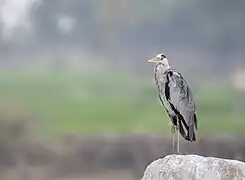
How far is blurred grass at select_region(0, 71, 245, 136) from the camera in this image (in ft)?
13.6

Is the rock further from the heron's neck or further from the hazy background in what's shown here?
the hazy background

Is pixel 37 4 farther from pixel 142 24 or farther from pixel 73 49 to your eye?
pixel 142 24

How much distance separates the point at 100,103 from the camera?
419cm

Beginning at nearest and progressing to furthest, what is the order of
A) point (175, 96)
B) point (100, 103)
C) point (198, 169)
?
point (198, 169) → point (175, 96) → point (100, 103)

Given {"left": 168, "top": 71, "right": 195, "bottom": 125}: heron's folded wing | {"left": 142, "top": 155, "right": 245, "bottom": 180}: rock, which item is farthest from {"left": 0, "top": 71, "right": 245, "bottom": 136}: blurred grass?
{"left": 142, "top": 155, "right": 245, "bottom": 180}: rock

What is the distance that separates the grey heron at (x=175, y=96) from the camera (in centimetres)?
342

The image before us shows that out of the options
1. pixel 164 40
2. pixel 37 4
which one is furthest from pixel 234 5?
pixel 37 4

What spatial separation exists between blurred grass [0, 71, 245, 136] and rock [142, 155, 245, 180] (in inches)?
40.3

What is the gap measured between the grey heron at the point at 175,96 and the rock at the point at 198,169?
0.31m

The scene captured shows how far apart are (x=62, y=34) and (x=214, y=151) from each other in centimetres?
154

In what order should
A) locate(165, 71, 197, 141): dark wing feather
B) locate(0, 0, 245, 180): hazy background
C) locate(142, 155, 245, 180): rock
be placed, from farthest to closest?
locate(0, 0, 245, 180): hazy background < locate(165, 71, 197, 141): dark wing feather < locate(142, 155, 245, 180): rock

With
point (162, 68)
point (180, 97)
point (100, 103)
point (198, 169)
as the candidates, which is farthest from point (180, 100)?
→ point (100, 103)

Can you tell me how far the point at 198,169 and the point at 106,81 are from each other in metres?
1.36

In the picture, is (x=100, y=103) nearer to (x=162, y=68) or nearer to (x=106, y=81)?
(x=106, y=81)
